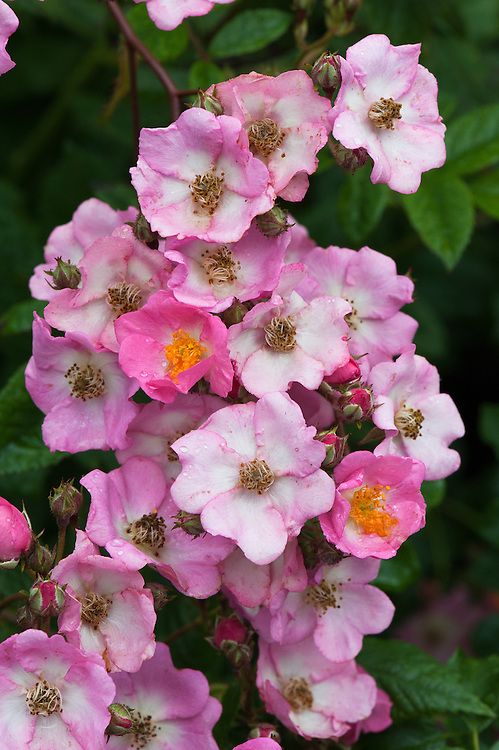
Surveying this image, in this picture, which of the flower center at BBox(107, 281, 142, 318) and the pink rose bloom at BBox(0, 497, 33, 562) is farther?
the flower center at BBox(107, 281, 142, 318)

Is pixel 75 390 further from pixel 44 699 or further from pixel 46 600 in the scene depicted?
pixel 44 699

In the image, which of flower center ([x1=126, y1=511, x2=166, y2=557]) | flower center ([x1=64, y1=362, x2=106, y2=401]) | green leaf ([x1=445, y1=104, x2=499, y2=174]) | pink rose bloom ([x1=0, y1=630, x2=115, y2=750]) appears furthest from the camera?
green leaf ([x1=445, y1=104, x2=499, y2=174])

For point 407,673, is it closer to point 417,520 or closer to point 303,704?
point 303,704

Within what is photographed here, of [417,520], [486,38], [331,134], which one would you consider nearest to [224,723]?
[417,520]

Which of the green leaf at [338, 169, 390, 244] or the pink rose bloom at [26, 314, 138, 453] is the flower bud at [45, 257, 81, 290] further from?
the green leaf at [338, 169, 390, 244]

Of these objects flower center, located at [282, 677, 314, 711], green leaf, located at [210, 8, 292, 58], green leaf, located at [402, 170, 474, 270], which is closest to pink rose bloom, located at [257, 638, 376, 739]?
flower center, located at [282, 677, 314, 711]

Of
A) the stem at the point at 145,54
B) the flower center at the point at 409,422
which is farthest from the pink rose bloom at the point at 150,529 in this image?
the stem at the point at 145,54
